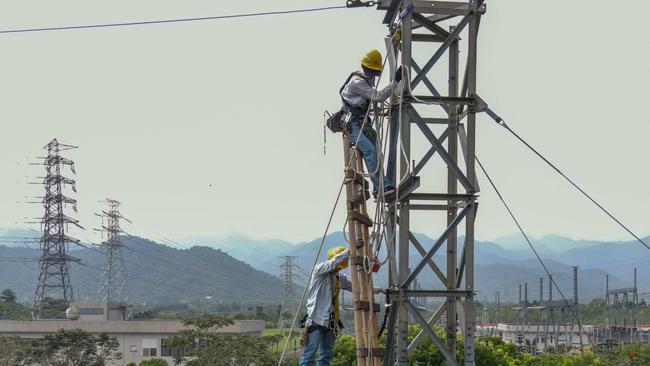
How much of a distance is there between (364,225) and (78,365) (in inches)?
2009

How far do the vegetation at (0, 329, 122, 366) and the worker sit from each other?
46.1 meters

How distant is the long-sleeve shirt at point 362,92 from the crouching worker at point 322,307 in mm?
1594

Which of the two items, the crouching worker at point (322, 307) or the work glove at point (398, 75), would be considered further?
the work glove at point (398, 75)

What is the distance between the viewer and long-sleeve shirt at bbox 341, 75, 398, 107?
10.1 m

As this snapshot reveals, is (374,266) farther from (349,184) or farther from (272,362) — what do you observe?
(272,362)

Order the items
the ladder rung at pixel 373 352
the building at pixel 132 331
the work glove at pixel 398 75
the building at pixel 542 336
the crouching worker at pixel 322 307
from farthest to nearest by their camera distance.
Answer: the building at pixel 132 331, the building at pixel 542 336, the work glove at pixel 398 75, the crouching worker at pixel 322 307, the ladder rung at pixel 373 352

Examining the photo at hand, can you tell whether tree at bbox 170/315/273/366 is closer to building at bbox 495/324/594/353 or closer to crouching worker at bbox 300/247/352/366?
building at bbox 495/324/594/353

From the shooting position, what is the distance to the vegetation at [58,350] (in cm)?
5378

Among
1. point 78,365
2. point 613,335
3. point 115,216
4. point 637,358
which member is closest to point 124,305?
point 115,216

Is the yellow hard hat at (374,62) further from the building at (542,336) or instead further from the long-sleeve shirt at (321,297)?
the building at (542,336)

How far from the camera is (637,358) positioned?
38.9 metres

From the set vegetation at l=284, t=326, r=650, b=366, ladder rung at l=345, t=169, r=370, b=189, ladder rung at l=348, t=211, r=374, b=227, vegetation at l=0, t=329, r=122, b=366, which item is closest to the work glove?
ladder rung at l=345, t=169, r=370, b=189

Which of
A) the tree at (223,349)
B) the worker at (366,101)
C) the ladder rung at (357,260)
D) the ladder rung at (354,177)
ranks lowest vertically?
the tree at (223,349)

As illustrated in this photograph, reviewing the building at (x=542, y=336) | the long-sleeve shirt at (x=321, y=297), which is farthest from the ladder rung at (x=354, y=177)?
the building at (x=542, y=336)
